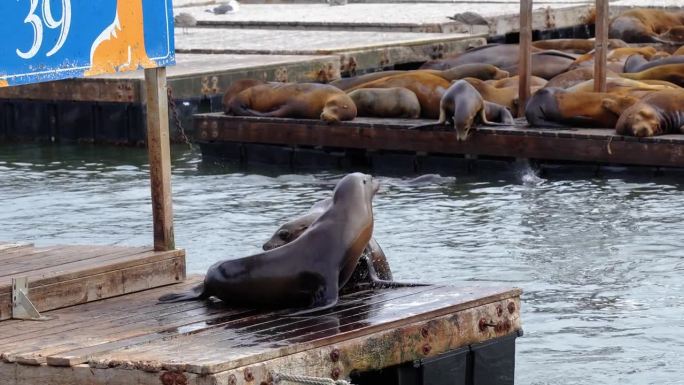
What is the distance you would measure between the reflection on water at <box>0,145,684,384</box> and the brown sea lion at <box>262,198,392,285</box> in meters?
0.84

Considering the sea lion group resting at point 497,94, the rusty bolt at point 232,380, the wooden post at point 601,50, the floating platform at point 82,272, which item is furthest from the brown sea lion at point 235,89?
the rusty bolt at point 232,380

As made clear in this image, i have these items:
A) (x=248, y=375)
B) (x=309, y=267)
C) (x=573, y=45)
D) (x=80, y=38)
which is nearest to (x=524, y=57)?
(x=573, y=45)

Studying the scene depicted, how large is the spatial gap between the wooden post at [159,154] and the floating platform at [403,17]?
55.5ft

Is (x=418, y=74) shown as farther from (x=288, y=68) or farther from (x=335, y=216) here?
(x=335, y=216)

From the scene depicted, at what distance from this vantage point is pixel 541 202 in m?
12.2

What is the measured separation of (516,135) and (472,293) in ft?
25.4

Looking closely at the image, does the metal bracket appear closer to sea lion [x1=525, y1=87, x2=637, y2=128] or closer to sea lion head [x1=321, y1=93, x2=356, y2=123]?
sea lion [x1=525, y1=87, x2=637, y2=128]

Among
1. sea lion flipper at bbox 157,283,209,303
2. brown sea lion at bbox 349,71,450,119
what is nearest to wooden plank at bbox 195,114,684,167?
brown sea lion at bbox 349,71,450,119

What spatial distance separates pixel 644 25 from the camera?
868 inches

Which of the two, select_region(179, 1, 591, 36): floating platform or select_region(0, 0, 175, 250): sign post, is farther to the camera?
select_region(179, 1, 591, 36): floating platform

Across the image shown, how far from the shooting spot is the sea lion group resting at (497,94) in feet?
44.5

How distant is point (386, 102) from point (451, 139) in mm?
1306

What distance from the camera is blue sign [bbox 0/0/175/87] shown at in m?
5.84

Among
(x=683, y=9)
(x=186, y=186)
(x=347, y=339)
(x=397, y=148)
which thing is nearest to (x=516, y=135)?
(x=397, y=148)
